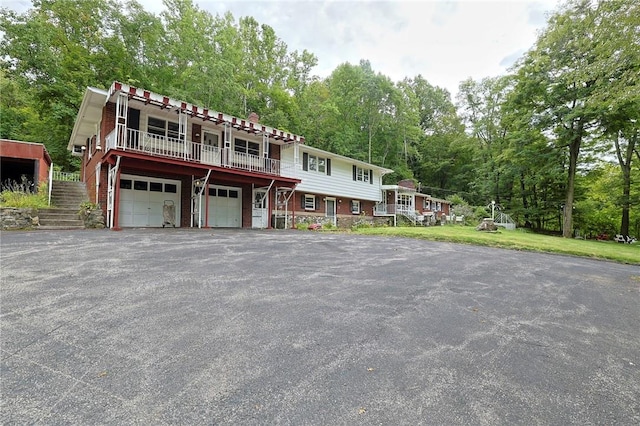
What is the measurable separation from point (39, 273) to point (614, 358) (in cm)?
760

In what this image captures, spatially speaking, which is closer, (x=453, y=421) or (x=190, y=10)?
(x=453, y=421)

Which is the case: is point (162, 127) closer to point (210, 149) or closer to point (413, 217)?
point (210, 149)

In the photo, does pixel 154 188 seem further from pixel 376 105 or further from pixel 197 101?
pixel 376 105

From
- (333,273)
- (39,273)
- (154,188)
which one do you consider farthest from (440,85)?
(39,273)

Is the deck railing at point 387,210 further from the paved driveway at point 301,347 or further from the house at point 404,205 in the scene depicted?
the paved driveway at point 301,347

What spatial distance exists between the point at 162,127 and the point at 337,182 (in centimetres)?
1196

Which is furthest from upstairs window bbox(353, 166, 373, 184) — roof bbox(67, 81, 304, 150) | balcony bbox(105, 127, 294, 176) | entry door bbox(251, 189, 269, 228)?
entry door bbox(251, 189, 269, 228)

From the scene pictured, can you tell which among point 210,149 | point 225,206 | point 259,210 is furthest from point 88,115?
point 259,210

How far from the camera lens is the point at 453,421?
1.90 metres

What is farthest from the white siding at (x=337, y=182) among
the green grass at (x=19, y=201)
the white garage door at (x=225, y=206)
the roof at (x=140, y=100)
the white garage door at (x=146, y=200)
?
the green grass at (x=19, y=201)

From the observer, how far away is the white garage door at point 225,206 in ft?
50.6

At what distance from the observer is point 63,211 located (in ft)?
36.1

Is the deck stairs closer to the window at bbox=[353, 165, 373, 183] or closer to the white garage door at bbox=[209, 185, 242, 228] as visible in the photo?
the window at bbox=[353, 165, 373, 183]

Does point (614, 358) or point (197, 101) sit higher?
point (197, 101)
